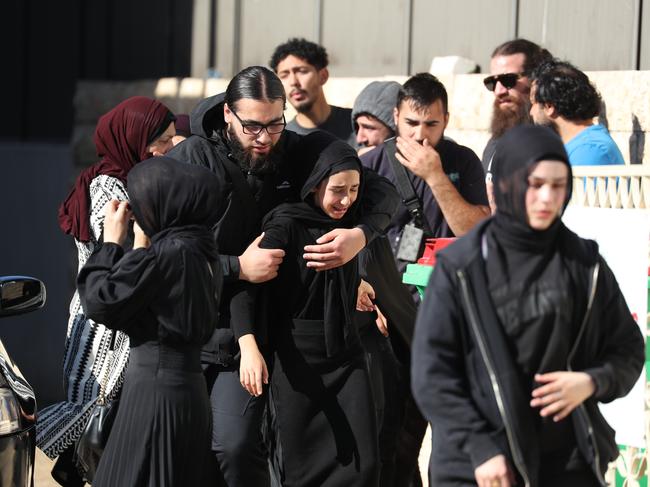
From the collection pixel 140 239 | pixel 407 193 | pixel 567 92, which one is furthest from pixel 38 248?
pixel 140 239

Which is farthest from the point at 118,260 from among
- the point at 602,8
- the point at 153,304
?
the point at 602,8

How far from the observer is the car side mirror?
4.84m

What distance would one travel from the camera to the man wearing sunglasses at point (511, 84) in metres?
6.60

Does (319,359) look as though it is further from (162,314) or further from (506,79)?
(506,79)

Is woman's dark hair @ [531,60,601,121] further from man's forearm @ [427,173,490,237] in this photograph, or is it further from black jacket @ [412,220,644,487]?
black jacket @ [412,220,644,487]

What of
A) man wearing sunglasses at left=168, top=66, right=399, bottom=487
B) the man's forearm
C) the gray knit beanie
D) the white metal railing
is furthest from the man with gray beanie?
man wearing sunglasses at left=168, top=66, right=399, bottom=487

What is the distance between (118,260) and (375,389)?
137cm

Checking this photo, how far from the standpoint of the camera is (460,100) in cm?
781

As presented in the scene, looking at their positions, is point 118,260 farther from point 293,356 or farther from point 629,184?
point 629,184

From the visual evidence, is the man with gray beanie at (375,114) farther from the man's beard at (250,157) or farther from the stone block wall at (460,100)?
the man's beard at (250,157)

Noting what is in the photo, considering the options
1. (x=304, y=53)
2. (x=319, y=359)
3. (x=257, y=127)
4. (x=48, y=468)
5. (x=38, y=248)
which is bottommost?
(x=48, y=468)

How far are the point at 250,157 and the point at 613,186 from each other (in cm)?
137

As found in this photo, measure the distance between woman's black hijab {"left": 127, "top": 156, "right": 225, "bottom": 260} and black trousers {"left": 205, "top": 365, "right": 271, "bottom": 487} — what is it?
688 millimetres

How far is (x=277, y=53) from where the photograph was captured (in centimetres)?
782
